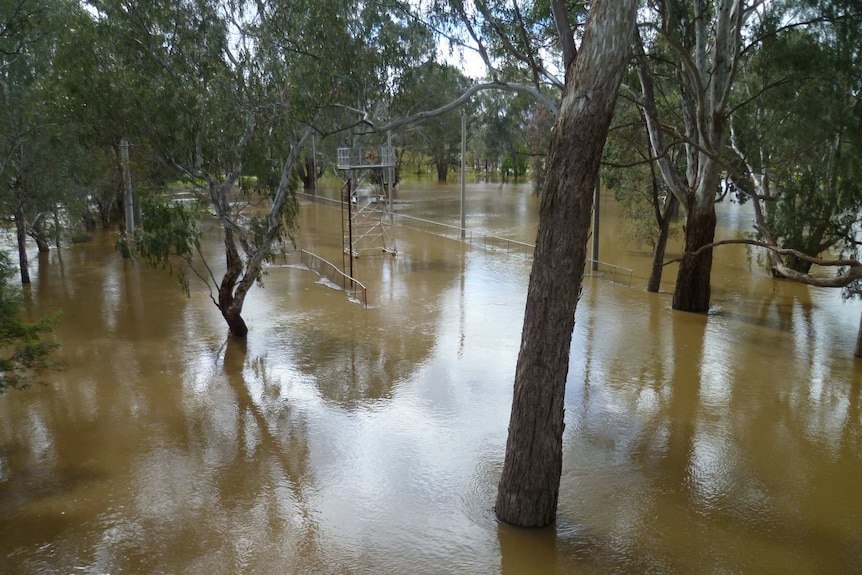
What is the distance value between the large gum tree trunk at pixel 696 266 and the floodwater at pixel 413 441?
52 centimetres

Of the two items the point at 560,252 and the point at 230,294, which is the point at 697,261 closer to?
the point at 230,294

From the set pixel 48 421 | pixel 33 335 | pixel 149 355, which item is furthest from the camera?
pixel 149 355

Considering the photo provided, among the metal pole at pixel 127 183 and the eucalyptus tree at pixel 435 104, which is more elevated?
the eucalyptus tree at pixel 435 104

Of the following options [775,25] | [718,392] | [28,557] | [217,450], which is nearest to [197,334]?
[217,450]

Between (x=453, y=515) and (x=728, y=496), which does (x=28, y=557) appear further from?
(x=728, y=496)

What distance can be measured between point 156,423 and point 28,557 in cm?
326

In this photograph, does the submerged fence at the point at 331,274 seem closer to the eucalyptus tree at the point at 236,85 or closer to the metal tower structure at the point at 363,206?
the metal tower structure at the point at 363,206

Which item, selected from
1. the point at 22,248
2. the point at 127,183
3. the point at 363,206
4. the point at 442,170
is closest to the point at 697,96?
the point at 363,206

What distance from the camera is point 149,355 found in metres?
12.4

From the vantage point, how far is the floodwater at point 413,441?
672cm

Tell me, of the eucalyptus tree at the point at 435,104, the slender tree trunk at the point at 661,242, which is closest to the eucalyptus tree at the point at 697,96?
the slender tree trunk at the point at 661,242

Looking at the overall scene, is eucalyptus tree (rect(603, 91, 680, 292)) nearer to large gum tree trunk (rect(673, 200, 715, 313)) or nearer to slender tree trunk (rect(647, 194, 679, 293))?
slender tree trunk (rect(647, 194, 679, 293))

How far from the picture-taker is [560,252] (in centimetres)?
632

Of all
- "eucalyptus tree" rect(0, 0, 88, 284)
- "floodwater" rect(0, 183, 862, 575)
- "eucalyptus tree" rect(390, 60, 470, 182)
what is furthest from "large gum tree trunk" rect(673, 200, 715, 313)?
"eucalyptus tree" rect(0, 0, 88, 284)
